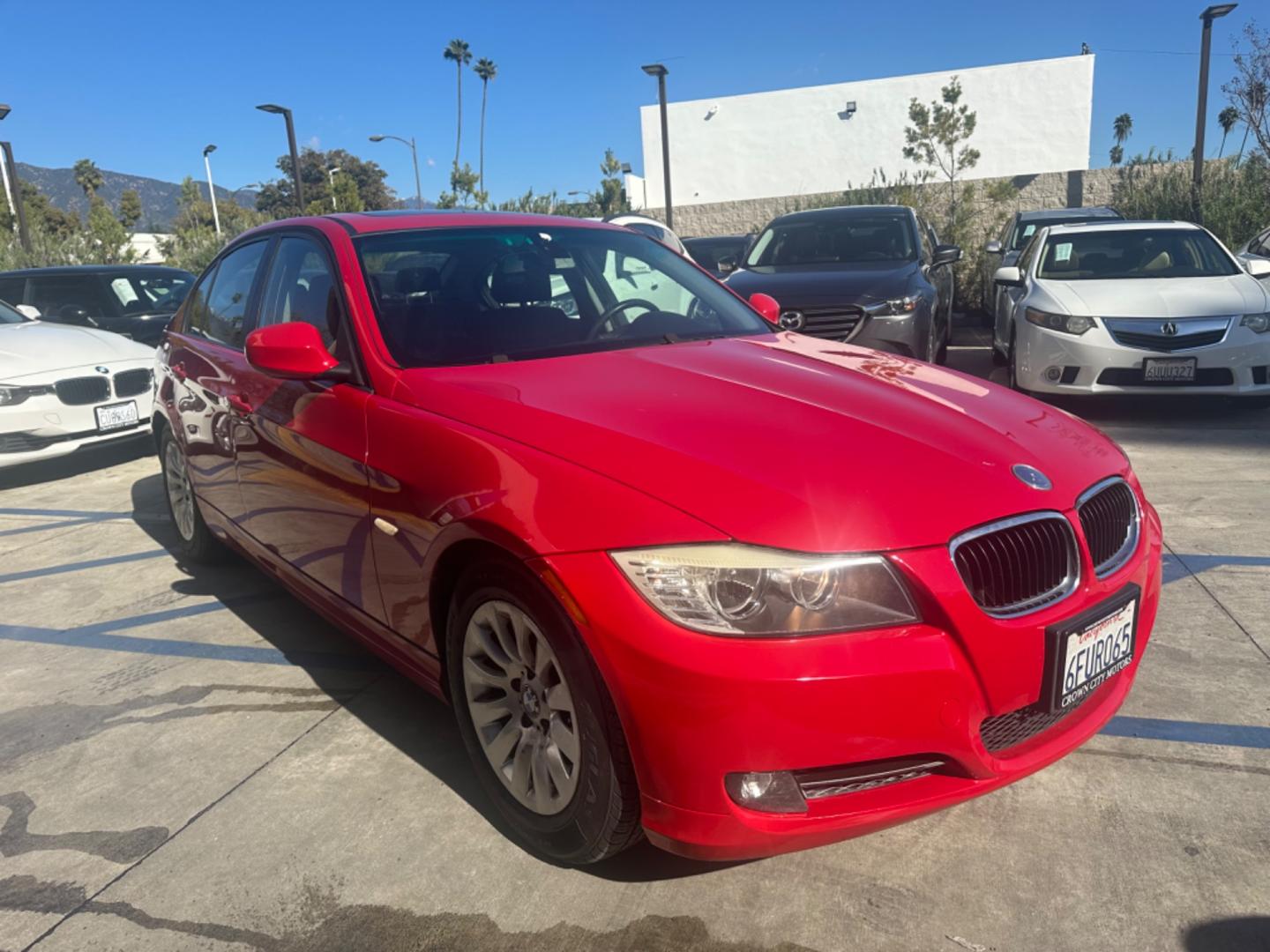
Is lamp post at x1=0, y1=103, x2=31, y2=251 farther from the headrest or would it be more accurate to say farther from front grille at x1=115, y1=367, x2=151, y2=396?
the headrest

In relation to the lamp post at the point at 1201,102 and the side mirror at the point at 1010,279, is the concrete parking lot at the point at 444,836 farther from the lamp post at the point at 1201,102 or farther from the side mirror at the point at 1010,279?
the lamp post at the point at 1201,102

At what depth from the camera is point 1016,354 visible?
24.7 ft

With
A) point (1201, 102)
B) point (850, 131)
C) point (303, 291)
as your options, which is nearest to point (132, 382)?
point (303, 291)

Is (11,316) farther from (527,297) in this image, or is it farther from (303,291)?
(527,297)

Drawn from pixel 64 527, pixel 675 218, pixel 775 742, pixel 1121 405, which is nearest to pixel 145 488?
pixel 64 527

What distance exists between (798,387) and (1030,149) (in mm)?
44478

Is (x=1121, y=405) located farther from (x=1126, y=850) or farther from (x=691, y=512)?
(x=691, y=512)

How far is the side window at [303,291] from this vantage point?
319 cm

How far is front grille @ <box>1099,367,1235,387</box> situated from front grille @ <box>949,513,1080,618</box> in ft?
17.2

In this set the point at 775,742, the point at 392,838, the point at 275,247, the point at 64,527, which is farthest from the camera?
the point at 64,527

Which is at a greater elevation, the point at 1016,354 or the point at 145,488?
the point at 1016,354

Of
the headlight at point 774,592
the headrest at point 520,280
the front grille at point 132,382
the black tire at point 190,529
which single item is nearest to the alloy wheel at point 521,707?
the headlight at point 774,592

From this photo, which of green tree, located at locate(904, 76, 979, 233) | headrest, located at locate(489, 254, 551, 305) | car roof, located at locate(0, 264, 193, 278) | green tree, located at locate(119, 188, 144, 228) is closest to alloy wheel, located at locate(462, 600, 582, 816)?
headrest, located at locate(489, 254, 551, 305)

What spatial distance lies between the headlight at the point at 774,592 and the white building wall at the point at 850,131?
131 ft
